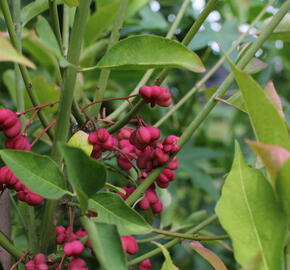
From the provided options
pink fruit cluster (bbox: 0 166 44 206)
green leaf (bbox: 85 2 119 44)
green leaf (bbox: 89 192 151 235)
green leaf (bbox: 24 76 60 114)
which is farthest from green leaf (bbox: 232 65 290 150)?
green leaf (bbox: 85 2 119 44)

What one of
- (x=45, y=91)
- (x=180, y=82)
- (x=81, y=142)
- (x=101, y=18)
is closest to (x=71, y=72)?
(x=81, y=142)

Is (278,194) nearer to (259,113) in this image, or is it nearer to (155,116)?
(259,113)

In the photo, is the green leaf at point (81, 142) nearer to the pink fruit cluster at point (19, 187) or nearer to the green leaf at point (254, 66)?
the pink fruit cluster at point (19, 187)

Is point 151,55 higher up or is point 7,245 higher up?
point 151,55

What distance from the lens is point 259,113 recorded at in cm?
52

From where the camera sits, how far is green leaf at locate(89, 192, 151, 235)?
536 millimetres

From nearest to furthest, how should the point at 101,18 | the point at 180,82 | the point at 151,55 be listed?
the point at 151,55, the point at 101,18, the point at 180,82

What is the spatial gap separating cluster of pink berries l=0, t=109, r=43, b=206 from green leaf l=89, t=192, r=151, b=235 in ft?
0.30

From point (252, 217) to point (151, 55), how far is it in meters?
0.17

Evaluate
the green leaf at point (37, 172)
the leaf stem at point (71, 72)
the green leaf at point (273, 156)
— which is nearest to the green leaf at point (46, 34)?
the leaf stem at point (71, 72)

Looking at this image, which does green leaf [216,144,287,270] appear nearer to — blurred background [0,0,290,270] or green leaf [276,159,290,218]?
green leaf [276,159,290,218]

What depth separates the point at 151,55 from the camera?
538 mm

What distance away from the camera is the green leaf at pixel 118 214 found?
54 centimetres

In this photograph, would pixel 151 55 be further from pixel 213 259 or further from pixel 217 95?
pixel 213 259
